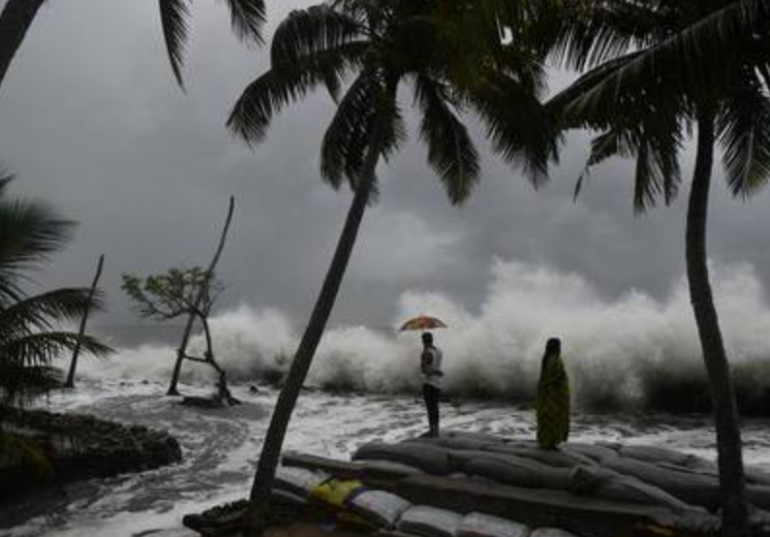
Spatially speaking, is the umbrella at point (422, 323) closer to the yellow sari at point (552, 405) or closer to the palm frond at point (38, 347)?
the yellow sari at point (552, 405)

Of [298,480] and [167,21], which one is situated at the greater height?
[167,21]

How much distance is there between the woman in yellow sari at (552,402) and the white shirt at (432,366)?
2.43 metres

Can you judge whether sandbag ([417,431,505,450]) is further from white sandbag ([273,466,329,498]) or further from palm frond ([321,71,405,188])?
palm frond ([321,71,405,188])

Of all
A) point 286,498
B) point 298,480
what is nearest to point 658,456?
point 298,480

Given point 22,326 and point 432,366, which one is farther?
point 432,366

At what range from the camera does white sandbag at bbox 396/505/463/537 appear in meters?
9.43

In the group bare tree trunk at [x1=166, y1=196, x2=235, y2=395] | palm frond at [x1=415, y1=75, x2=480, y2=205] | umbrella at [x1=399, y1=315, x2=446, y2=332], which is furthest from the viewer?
bare tree trunk at [x1=166, y1=196, x2=235, y2=395]

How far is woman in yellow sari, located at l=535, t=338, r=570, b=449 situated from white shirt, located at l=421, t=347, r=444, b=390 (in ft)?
7.98

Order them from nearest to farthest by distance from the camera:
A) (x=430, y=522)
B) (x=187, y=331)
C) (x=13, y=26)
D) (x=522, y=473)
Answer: (x=13, y=26) → (x=430, y=522) → (x=522, y=473) → (x=187, y=331)

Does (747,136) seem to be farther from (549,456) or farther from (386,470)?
(386,470)

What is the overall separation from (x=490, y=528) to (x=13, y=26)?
22.2 feet

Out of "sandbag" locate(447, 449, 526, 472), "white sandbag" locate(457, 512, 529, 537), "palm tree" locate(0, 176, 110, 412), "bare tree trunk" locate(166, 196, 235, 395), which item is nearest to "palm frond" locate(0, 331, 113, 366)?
"palm tree" locate(0, 176, 110, 412)

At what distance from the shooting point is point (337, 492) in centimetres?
1045

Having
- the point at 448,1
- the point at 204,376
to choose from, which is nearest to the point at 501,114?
the point at 448,1
